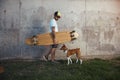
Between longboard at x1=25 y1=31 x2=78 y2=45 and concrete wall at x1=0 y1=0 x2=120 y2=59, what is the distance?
0.44m

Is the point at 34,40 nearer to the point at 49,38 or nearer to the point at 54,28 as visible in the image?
the point at 49,38

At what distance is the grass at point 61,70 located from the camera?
27.6ft

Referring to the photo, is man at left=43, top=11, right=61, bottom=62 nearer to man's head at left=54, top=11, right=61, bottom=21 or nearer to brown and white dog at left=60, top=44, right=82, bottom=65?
man's head at left=54, top=11, right=61, bottom=21

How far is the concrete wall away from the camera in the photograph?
10703mm

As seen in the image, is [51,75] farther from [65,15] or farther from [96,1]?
[96,1]

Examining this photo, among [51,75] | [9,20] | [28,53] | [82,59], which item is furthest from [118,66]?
[9,20]

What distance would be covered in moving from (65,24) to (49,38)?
936 millimetres

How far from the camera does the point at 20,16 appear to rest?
10727 millimetres

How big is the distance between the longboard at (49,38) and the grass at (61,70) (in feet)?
2.17

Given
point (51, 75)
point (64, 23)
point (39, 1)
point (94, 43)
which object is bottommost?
point (51, 75)

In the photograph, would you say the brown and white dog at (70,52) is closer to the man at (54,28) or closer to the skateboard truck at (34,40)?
the man at (54,28)

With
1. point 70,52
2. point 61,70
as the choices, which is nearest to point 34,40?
point 70,52

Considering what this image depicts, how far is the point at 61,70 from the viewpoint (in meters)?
9.21

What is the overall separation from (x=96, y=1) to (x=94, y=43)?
1.48m
